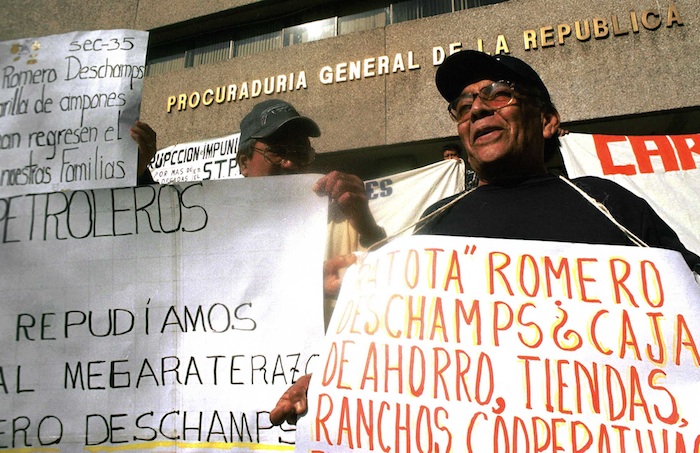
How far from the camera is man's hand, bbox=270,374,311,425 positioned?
1.27 metres

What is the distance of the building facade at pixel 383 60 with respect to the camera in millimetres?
4887

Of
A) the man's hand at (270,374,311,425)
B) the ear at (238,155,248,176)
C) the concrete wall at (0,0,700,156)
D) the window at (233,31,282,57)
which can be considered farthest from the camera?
Result: the window at (233,31,282,57)

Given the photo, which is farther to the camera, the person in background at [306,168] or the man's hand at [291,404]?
the person in background at [306,168]

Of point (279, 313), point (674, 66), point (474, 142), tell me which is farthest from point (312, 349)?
point (674, 66)

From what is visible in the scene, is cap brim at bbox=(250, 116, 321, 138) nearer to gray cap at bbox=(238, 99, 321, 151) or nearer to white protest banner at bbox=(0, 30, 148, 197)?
gray cap at bbox=(238, 99, 321, 151)

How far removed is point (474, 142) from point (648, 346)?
76cm

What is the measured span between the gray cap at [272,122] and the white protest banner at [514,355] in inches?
42.3

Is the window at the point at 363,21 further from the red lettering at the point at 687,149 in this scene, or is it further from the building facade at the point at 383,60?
the red lettering at the point at 687,149

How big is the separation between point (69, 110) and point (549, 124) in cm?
169

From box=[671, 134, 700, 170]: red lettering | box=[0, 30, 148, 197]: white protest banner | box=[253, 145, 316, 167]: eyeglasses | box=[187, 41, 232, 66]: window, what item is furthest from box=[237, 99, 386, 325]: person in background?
box=[187, 41, 232, 66]: window

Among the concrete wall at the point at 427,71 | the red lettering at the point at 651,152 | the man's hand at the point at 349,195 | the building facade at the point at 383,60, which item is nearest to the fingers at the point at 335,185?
the man's hand at the point at 349,195

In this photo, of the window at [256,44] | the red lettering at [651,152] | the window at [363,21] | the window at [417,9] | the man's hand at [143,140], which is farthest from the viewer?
the window at [256,44]

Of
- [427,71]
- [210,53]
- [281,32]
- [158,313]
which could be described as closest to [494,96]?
[158,313]

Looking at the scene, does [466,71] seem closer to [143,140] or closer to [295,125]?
[295,125]
